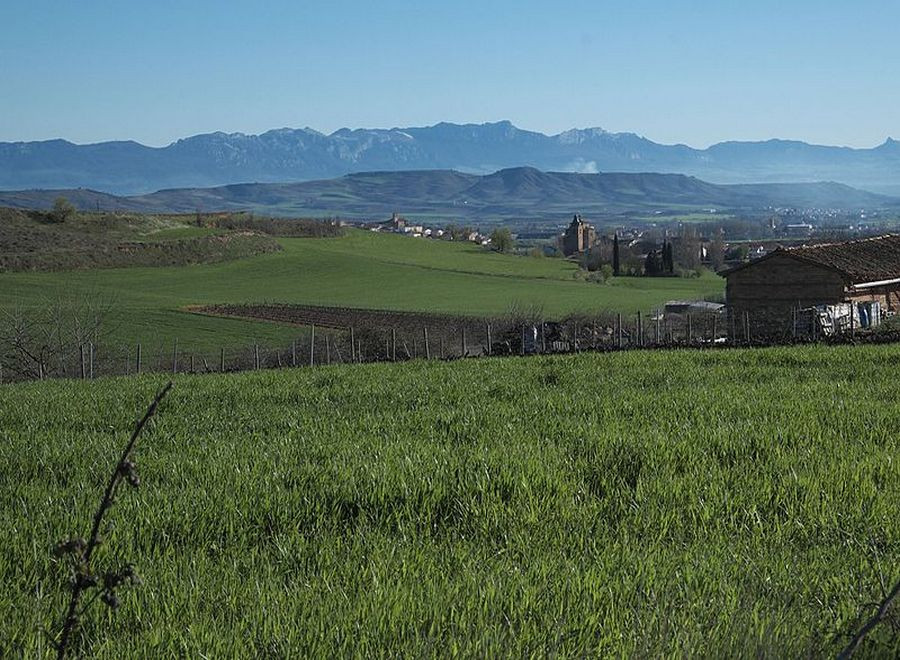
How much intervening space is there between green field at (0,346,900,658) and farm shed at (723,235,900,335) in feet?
139

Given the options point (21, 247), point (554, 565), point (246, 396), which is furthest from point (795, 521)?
point (21, 247)

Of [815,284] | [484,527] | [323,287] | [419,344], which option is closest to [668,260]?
[323,287]

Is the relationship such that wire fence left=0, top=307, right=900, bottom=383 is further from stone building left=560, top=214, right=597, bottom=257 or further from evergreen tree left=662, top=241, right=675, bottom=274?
stone building left=560, top=214, right=597, bottom=257

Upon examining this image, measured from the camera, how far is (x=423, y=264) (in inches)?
4382

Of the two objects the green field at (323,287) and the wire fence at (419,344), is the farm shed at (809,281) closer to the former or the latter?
the wire fence at (419,344)

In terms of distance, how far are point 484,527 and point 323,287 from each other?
79.8 m

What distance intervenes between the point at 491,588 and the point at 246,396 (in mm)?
11383

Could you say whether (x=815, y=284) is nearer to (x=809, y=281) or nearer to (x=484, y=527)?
(x=809, y=281)

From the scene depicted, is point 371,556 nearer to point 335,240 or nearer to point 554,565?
point 554,565

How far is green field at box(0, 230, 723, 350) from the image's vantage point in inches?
2340

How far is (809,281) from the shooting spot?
177 ft

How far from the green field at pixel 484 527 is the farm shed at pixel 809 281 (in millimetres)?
42254

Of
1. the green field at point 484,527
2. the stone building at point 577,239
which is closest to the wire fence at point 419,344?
the green field at point 484,527

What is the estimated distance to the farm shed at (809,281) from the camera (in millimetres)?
53000
